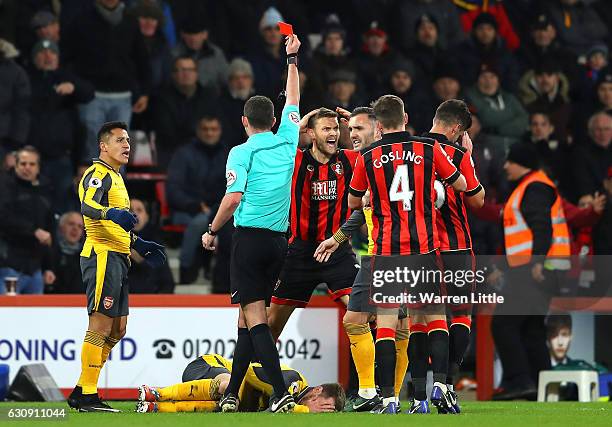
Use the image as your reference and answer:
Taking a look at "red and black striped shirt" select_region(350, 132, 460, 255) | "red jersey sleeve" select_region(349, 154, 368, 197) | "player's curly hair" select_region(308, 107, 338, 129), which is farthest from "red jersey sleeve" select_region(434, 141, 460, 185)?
"player's curly hair" select_region(308, 107, 338, 129)

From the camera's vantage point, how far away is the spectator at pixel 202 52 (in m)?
16.9

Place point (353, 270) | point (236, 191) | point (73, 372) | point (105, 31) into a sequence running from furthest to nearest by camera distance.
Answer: point (105, 31) → point (73, 372) → point (353, 270) → point (236, 191)

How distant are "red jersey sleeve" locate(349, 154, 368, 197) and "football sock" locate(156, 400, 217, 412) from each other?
1.91m

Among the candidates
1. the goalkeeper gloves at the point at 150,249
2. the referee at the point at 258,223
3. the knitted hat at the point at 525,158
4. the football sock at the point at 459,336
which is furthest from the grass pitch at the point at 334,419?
the knitted hat at the point at 525,158

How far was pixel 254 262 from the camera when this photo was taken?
10258mm

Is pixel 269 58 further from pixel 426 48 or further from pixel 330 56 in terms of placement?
pixel 426 48

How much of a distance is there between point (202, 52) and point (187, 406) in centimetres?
735

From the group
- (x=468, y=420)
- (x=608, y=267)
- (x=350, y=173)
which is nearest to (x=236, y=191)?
(x=350, y=173)

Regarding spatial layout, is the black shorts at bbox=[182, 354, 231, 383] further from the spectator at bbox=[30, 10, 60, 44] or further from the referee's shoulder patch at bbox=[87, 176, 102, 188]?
the spectator at bbox=[30, 10, 60, 44]

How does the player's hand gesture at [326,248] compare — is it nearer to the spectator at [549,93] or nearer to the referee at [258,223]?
the referee at [258,223]

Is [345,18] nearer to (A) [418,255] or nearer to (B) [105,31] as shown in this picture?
(B) [105,31]

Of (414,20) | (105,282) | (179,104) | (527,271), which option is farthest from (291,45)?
(414,20)

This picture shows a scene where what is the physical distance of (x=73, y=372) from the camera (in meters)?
12.8

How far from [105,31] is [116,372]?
4.89m
